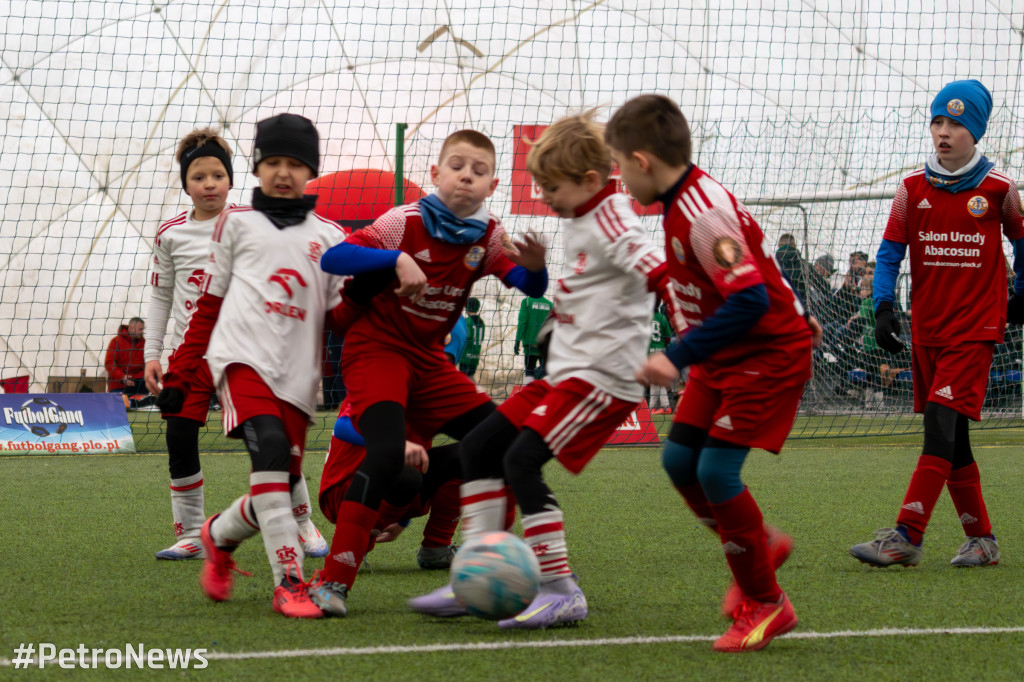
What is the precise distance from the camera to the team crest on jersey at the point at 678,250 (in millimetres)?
3078

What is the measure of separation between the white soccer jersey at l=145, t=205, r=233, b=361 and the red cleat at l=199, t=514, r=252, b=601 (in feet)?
4.24

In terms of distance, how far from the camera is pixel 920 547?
14.0ft

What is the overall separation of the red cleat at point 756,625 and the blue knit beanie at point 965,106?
231 cm

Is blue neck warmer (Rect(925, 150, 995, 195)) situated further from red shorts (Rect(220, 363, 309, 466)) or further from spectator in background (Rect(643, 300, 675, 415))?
spectator in background (Rect(643, 300, 675, 415))

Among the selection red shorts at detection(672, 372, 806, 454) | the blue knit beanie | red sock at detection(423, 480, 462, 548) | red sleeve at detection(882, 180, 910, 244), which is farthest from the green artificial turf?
the blue knit beanie

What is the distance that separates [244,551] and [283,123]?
1.91 meters

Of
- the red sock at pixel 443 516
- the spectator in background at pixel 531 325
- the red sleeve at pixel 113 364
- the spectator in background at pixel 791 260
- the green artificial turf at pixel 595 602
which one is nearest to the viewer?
the green artificial turf at pixel 595 602

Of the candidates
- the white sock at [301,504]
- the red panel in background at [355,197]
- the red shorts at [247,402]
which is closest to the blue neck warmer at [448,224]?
the red shorts at [247,402]

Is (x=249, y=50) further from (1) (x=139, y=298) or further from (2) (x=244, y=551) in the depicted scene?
(2) (x=244, y=551)

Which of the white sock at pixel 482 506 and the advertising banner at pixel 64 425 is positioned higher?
the white sock at pixel 482 506

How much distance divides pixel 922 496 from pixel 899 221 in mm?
1136

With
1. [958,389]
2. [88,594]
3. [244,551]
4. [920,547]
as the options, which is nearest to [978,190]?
[958,389]

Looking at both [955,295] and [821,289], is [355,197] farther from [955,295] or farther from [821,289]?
[955,295]

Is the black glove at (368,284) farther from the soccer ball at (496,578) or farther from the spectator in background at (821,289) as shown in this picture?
the spectator in background at (821,289)
